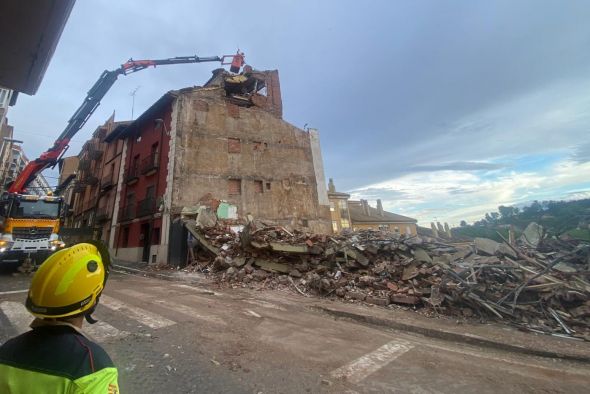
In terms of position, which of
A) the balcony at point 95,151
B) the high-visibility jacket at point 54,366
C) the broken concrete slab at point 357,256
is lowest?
the high-visibility jacket at point 54,366

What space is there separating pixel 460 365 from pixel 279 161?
1892 centimetres

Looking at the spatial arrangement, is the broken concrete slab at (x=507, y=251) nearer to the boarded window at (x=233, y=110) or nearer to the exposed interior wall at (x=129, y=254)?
the boarded window at (x=233, y=110)

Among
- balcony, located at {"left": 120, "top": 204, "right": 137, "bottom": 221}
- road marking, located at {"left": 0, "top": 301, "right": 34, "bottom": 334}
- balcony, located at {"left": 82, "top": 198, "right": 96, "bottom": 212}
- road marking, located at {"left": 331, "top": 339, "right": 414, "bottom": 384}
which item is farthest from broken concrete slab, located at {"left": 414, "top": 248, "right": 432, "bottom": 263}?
balcony, located at {"left": 82, "top": 198, "right": 96, "bottom": 212}

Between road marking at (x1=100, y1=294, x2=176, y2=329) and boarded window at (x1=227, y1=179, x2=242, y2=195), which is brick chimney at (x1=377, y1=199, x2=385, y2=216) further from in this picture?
road marking at (x1=100, y1=294, x2=176, y2=329)

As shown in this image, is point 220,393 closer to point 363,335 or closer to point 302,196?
point 363,335

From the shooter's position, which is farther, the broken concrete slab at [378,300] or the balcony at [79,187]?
the balcony at [79,187]

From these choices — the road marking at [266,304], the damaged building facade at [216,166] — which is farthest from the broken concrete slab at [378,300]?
the damaged building facade at [216,166]

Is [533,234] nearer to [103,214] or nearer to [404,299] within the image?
[404,299]

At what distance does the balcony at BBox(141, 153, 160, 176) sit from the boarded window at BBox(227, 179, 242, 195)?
5011 mm

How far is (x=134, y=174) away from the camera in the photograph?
21.8 metres

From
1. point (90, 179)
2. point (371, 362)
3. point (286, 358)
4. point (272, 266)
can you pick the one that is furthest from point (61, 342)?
point (90, 179)

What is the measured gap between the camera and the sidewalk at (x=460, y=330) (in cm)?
431

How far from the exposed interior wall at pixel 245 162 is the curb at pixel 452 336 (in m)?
14.0

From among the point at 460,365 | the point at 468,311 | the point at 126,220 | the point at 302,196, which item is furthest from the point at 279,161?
the point at 460,365
